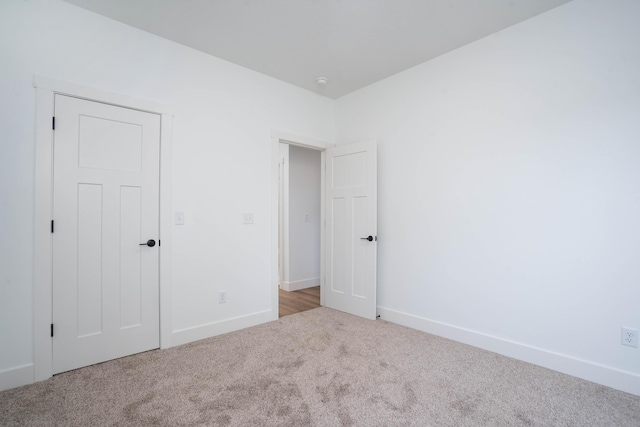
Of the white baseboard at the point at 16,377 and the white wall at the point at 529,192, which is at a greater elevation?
the white wall at the point at 529,192

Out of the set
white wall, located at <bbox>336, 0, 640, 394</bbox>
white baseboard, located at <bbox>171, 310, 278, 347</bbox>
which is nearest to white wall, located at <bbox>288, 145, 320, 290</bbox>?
white baseboard, located at <bbox>171, 310, 278, 347</bbox>

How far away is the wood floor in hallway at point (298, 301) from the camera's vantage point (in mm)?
3879

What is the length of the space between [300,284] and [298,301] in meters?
0.75

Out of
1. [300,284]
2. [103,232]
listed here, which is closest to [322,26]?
[103,232]

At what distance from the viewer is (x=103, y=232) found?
2451 millimetres

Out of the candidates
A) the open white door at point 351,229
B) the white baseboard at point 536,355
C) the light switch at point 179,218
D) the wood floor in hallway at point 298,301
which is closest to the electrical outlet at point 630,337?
the white baseboard at point 536,355

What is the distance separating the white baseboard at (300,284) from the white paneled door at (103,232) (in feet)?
7.88

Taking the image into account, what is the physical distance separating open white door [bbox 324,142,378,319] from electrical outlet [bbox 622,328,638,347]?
2.03 m

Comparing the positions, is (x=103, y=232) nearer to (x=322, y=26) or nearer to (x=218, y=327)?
(x=218, y=327)

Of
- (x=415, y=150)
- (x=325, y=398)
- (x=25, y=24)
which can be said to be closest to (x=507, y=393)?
(x=325, y=398)

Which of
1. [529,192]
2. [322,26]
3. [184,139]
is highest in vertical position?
[322,26]

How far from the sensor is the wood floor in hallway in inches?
153

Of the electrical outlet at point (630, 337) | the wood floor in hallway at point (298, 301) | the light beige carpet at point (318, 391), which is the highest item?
the electrical outlet at point (630, 337)

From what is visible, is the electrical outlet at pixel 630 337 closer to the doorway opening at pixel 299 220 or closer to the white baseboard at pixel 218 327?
the white baseboard at pixel 218 327
